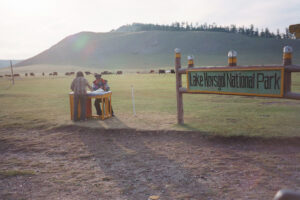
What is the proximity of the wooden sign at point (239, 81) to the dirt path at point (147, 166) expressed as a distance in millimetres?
1173

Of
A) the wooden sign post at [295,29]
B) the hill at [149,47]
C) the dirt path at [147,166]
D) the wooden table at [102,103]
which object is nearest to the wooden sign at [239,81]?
the wooden sign post at [295,29]

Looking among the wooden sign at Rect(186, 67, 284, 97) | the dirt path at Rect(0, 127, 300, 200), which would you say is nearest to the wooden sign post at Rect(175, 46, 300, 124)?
the wooden sign at Rect(186, 67, 284, 97)

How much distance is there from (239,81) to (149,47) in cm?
15178

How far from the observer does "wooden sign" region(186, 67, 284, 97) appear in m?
5.15

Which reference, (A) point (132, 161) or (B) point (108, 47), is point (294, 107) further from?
(B) point (108, 47)

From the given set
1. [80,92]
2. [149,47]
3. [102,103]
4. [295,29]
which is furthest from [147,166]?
[149,47]

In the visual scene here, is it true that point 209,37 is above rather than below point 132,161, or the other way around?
above

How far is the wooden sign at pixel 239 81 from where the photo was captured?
16.9ft

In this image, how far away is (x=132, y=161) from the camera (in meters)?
4.96

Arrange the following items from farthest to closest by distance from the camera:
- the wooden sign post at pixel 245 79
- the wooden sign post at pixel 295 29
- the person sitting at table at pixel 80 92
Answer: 1. the person sitting at table at pixel 80 92
2. the wooden sign post at pixel 245 79
3. the wooden sign post at pixel 295 29

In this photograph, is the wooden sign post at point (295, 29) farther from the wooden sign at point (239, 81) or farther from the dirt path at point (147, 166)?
the dirt path at point (147, 166)

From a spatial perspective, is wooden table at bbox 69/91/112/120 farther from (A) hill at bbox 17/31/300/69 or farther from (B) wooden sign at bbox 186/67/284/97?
(A) hill at bbox 17/31/300/69

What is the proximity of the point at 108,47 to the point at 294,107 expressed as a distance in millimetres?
155625

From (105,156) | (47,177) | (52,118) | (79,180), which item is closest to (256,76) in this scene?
(105,156)
